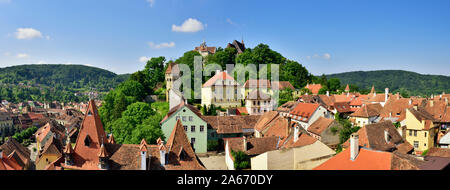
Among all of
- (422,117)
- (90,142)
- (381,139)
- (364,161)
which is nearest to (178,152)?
(90,142)

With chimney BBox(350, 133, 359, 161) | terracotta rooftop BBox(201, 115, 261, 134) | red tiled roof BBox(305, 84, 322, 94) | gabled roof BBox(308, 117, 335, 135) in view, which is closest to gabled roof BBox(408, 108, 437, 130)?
gabled roof BBox(308, 117, 335, 135)

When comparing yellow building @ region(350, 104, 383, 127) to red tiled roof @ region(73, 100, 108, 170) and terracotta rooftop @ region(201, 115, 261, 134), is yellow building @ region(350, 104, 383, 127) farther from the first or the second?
red tiled roof @ region(73, 100, 108, 170)

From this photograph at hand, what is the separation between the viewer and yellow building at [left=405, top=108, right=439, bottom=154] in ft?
100

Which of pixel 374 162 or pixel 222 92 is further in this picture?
pixel 222 92

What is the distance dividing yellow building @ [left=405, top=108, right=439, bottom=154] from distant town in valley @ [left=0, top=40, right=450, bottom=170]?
10 centimetres

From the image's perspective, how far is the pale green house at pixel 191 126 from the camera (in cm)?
3819

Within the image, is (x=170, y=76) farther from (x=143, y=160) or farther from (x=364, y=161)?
(x=364, y=161)

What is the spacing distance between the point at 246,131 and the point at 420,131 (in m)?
20.3

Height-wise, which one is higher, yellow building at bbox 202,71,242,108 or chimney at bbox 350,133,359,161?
yellow building at bbox 202,71,242,108

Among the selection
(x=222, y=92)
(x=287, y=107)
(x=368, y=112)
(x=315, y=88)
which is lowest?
(x=368, y=112)

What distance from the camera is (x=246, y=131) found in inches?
1645

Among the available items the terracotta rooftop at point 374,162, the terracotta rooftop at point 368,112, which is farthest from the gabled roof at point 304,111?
the terracotta rooftop at point 374,162
